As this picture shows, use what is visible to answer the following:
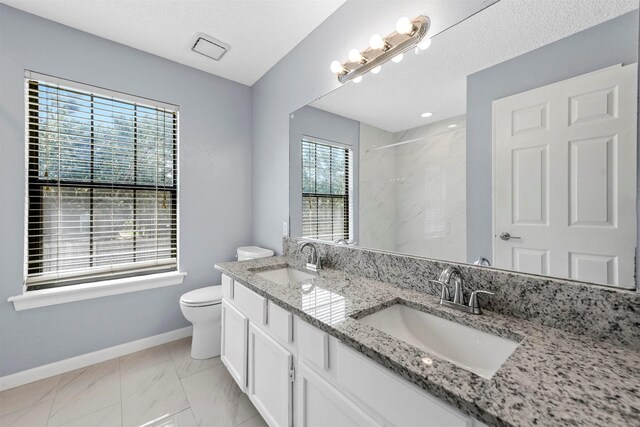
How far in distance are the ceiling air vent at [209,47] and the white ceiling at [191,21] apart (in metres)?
0.04

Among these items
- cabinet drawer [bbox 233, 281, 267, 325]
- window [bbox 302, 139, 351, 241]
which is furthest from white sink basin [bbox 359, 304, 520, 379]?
window [bbox 302, 139, 351, 241]

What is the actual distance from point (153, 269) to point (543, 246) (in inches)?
108

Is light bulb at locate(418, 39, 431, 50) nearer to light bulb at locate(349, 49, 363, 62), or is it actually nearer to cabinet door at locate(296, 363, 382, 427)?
light bulb at locate(349, 49, 363, 62)

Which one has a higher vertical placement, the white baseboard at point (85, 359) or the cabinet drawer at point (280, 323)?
the cabinet drawer at point (280, 323)

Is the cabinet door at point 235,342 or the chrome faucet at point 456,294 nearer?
the chrome faucet at point 456,294

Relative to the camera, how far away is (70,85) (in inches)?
77.4

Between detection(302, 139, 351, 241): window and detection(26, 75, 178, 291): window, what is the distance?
1.31 metres

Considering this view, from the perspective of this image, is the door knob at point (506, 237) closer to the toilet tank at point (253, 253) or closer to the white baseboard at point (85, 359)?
the toilet tank at point (253, 253)

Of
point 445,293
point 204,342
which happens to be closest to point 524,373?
point 445,293

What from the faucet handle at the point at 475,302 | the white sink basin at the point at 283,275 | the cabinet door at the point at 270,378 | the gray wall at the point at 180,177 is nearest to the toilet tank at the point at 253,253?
the gray wall at the point at 180,177

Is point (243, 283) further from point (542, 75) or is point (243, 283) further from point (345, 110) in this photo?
point (542, 75)

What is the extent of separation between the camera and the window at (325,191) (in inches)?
70.1

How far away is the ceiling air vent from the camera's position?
2061 mm

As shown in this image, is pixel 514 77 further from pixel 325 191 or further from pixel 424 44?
pixel 325 191
